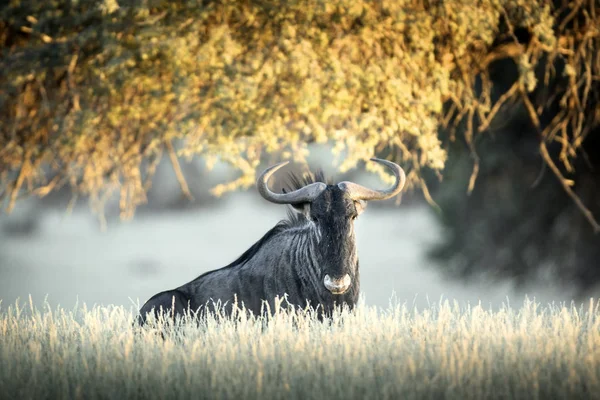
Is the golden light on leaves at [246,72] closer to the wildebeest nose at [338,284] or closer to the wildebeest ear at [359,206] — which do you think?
the wildebeest ear at [359,206]

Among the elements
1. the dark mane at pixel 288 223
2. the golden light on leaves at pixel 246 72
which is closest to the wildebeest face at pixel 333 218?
the dark mane at pixel 288 223

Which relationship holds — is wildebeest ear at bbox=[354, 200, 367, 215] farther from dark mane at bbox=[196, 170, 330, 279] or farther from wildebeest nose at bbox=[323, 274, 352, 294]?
wildebeest nose at bbox=[323, 274, 352, 294]

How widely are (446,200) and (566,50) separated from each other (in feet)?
18.9

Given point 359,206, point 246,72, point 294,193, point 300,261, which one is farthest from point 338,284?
point 246,72

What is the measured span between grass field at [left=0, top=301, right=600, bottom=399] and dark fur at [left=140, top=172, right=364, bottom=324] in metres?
0.72

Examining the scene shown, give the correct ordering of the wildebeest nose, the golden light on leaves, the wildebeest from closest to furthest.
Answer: the wildebeest nose
the wildebeest
the golden light on leaves

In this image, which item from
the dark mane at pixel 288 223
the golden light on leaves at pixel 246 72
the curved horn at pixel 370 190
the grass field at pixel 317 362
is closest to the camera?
the grass field at pixel 317 362

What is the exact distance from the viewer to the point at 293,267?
772cm

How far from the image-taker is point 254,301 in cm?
776

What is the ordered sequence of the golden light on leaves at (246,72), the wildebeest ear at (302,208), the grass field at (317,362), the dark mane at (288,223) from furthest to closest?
1. the golden light on leaves at (246,72)
2. the dark mane at (288,223)
3. the wildebeest ear at (302,208)
4. the grass field at (317,362)

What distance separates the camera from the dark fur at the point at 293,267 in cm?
723

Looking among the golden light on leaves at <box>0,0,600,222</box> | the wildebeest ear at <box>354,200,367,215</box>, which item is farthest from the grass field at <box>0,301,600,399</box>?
the golden light on leaves at <box>0,0,600,222</box>

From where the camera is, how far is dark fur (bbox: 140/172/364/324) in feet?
23.7

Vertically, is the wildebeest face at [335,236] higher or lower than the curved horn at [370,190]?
lower
